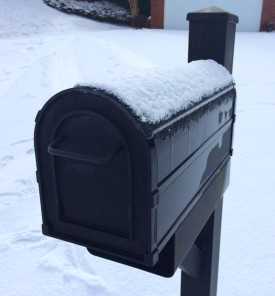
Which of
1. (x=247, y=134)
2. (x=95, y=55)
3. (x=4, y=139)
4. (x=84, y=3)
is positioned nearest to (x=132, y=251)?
(x=247, y=134)

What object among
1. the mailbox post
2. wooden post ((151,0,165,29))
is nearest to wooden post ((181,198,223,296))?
the mailbox post

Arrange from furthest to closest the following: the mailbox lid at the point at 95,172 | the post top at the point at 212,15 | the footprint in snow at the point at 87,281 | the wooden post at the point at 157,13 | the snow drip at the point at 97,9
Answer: the snow drip at the point at 97,9, the wooden post at the point at 157,13, the footprint in snow at the point at 87,281, the post top at the point at 212,15, the mailbox lid at the point at 95,172

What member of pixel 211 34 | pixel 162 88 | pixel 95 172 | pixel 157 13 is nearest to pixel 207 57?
pixel 211 34

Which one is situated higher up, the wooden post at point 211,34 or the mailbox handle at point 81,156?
the wooden post at point 211,34

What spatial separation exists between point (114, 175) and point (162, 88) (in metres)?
0.22

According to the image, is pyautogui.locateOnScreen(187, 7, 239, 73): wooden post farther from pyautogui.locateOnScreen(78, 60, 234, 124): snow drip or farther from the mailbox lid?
the mailbox lid

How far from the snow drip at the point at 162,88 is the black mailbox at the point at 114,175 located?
0.02m

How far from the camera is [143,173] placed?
0.61 m

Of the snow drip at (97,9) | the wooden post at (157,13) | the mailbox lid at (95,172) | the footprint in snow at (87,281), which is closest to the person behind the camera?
the mailbox lid at (95,172)

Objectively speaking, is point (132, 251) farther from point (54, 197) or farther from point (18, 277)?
point (18, 277)

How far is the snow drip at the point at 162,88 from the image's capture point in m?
0.62

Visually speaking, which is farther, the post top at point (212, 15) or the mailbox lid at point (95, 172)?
the post top at point (212, 15)

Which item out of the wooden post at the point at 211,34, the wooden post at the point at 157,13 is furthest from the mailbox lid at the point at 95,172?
the wooden post at the point at 157,13

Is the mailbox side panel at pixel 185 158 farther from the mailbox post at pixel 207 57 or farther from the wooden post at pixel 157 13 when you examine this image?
the wooden post at pixel 157 13
